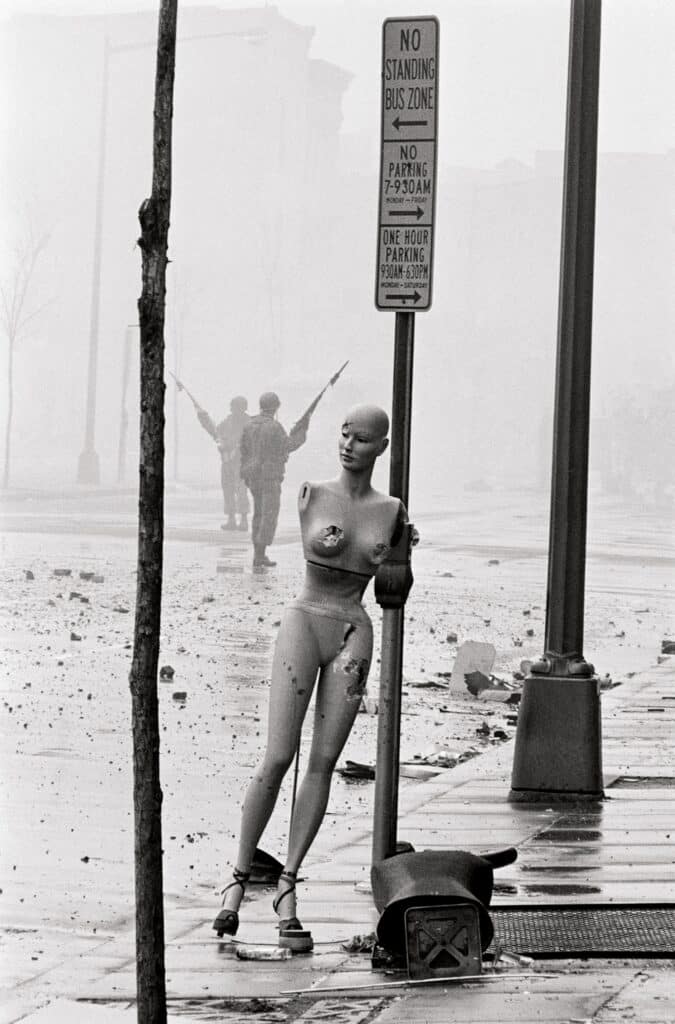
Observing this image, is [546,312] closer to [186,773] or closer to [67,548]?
[67,548]

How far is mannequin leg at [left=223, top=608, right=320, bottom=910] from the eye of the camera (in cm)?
657

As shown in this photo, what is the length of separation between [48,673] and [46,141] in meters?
59.3

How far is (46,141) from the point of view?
70.6 meters

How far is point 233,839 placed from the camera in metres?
8.48

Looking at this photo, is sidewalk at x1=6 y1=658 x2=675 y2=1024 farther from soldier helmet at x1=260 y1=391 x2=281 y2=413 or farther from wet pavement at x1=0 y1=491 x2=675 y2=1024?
soldier helmet at x1=260 y1=391 x2=281 y2=413

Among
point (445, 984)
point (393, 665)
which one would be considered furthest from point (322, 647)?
point (445, 984)

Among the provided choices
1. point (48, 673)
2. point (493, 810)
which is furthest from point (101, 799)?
point (48, 673)

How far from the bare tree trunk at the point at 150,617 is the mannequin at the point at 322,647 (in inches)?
81.5

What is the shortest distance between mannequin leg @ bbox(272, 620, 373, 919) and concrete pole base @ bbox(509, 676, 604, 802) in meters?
2.79

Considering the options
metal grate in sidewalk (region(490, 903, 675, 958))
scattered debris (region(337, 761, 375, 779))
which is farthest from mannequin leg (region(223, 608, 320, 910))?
scattered debris (region(337, 761, 375, 779))

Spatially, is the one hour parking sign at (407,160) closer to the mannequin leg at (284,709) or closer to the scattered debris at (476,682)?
the mannequin leg at (284,709)

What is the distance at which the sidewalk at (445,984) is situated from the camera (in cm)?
560

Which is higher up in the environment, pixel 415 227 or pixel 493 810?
pixel 415 227

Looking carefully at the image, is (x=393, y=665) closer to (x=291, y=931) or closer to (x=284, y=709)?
(x=284, y=709)
